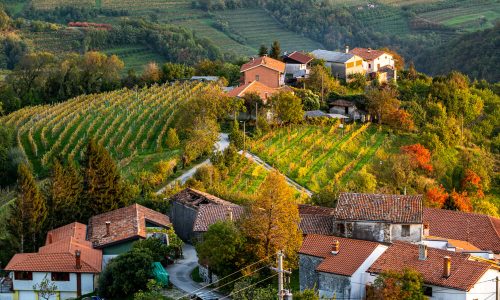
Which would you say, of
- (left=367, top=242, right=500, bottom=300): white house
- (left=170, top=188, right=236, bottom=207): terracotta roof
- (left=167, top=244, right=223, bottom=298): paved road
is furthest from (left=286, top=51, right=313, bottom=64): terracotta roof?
(left=367, top=242, right=500, bottom=300): white house

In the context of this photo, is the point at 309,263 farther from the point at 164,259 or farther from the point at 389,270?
the point at 164,259

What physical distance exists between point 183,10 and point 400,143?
8806 cm

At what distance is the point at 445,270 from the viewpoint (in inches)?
1250

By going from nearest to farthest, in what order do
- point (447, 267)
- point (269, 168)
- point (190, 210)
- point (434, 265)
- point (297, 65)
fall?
1. point (447, 267)
2. point (434, 265)
3. point (190, 210)
4. point (269, 168)
5. point (297, 65)

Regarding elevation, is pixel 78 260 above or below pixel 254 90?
below

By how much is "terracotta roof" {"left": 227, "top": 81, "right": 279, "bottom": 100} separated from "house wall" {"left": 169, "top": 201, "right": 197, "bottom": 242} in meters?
→ 17.7

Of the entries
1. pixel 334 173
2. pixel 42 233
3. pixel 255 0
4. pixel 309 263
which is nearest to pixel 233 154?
pixel 334 173

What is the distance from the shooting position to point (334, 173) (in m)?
53.2

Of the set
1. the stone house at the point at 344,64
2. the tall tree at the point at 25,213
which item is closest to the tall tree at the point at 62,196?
the tall tree at the point at 25,213

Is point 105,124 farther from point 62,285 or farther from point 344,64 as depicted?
point 62,285

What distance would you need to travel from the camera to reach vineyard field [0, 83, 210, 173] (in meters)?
57.0

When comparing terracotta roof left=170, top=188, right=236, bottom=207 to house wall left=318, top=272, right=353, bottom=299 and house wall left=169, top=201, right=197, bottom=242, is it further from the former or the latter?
house wall left=318, top=272, right=353, bottom=299

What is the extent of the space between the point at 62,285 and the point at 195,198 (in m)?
8.52

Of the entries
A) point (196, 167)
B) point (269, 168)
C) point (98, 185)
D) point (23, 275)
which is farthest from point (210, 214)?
point (269, 168)
